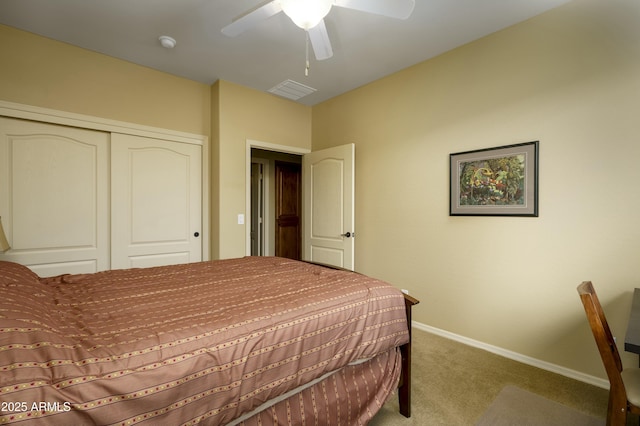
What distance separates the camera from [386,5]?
163 centimetres

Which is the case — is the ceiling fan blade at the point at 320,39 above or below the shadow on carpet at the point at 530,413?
above

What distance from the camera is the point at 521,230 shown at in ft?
7.81

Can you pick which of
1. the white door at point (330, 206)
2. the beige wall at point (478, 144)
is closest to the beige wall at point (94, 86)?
the beige wall at point (478, 144)

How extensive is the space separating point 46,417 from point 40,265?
2.60 metres

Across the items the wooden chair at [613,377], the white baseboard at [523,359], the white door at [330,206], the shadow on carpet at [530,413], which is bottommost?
the shadow on carpet at [530,413]

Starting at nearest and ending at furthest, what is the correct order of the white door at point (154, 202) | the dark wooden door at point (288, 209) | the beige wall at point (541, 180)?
the beige wall at point (541, 180) < the white door at point (154, 202) < the dark wooden door at point (288, 209)

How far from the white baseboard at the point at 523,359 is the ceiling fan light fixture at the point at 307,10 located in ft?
9.07

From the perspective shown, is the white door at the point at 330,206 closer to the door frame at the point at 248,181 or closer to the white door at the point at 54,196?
the door frame at the point at 248,181

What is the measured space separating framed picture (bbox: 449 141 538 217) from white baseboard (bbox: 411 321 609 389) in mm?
1114

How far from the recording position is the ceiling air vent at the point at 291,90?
348cm

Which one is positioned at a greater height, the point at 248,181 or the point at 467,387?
the point at 248,181

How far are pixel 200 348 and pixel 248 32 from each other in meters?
2.44

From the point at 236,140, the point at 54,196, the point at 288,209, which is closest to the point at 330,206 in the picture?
the point at 236,140

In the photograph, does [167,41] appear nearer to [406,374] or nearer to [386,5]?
[386,5]
